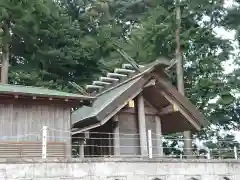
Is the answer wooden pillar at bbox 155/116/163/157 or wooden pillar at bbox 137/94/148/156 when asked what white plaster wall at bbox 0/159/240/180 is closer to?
wooden pillar at bbox 137/94/148/156

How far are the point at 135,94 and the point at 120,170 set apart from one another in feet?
11.6

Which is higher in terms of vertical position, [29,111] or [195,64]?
[195,64]

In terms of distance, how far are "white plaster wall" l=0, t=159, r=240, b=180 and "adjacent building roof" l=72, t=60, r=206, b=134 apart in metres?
2.21

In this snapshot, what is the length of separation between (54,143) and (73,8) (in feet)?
70.9

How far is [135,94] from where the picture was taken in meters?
14.0

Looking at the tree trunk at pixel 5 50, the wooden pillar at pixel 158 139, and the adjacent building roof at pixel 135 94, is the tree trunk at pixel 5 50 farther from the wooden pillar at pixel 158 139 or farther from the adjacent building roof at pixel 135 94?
the wooden pillar at pixel 158 139

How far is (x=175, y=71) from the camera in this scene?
23.9 m

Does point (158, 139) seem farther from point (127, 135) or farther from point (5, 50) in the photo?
point (5, 50)

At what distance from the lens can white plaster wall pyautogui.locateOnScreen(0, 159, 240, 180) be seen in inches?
391

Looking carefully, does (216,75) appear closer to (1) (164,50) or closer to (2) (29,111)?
(1) (164,50)

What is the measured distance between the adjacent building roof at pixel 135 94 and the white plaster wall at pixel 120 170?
2211mm

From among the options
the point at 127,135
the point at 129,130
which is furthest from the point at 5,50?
the point at 127,135

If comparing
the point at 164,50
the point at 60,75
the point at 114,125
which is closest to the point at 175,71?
the point at 164,50

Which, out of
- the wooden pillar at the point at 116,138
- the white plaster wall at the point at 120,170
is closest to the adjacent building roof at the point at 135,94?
the wooden pillar at the point at 116,138
